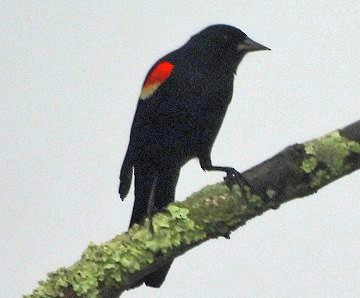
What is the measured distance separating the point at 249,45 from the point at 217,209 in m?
1.44

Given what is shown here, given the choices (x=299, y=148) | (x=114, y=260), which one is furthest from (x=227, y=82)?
(x=114, y=260)

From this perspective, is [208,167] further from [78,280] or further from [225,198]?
[78,280]

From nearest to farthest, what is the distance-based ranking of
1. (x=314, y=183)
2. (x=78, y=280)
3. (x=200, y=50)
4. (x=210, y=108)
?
(x=78, y=280), (x=314, y=183), (x=210, y=108), (x=200, y=50)

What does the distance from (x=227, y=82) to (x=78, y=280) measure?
1.59 m

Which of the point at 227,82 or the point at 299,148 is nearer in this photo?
the point at 299,148

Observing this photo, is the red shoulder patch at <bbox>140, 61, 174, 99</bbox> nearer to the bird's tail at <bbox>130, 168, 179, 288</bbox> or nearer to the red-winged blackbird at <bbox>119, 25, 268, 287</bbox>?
the red-winged blackbird at <bbox>119, 25, 268, 287</bbox>

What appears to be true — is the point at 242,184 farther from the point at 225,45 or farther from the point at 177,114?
the point at 225,45

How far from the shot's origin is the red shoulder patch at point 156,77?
365 centimetres

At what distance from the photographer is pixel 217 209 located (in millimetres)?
2490

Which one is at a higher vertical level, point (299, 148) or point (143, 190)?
point (143, 190)

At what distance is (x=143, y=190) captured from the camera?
3596 mm

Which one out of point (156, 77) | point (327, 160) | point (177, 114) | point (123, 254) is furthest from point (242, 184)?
point (156, 77)

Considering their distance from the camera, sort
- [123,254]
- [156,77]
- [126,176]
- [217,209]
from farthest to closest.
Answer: [156,77] < [126,176] < [217,209] < [123,254]

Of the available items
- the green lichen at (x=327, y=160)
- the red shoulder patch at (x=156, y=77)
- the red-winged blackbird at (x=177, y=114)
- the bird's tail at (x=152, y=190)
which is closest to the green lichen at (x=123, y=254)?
the green lichen at (x=327, y=160)
